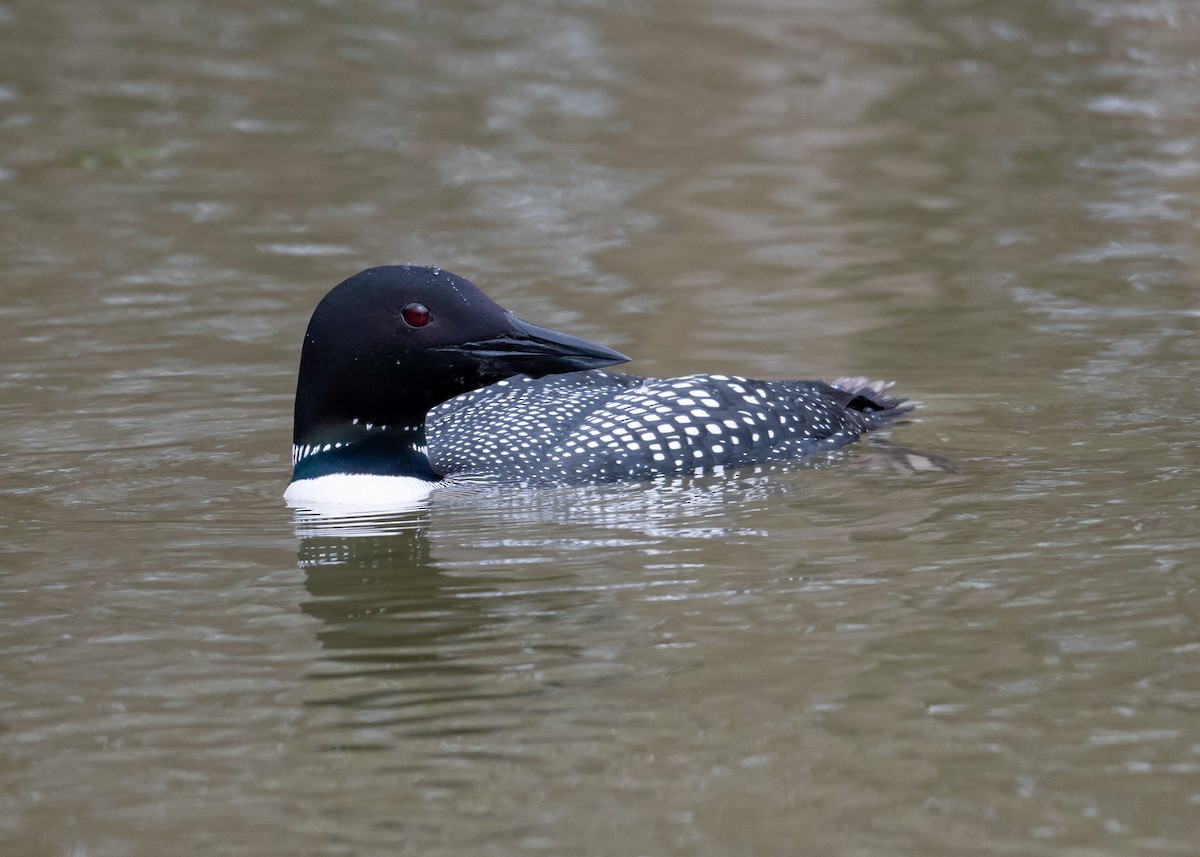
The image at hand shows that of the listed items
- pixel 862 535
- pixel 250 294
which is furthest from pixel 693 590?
pixel 250 294

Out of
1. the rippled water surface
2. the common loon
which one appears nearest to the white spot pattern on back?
the common loon

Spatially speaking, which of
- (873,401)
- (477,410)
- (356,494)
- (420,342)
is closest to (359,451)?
(356,494)

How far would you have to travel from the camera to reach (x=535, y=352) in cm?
545

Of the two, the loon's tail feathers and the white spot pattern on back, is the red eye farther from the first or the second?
the loon's tail feathers

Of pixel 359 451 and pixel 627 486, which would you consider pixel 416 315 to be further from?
pixel 627 486

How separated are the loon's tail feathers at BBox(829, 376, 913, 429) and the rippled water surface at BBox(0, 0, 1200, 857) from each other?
85 millimetres

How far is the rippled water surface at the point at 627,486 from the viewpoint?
3.46m

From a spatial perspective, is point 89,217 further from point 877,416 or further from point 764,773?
point 764,773

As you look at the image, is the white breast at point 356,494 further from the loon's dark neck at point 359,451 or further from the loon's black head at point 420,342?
the loon's black head at point 420,342

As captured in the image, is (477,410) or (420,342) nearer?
(420,342)

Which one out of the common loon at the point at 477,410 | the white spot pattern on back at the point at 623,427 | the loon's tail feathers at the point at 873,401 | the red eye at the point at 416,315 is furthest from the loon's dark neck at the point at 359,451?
the loon's tail feathers at the point at 873,401

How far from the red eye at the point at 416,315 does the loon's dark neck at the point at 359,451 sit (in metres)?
0.36

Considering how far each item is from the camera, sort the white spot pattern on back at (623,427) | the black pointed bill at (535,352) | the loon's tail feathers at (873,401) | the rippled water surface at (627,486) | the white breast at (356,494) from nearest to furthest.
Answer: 1. the rippled water surface at (627,486)
2. the black pointed bill at (535,352)
3. the white breast at (356,494)
4. the white spot pattern on back at (623,427)
5. the loon's tail feathers at (873,401)

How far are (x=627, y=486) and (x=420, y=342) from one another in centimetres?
76
